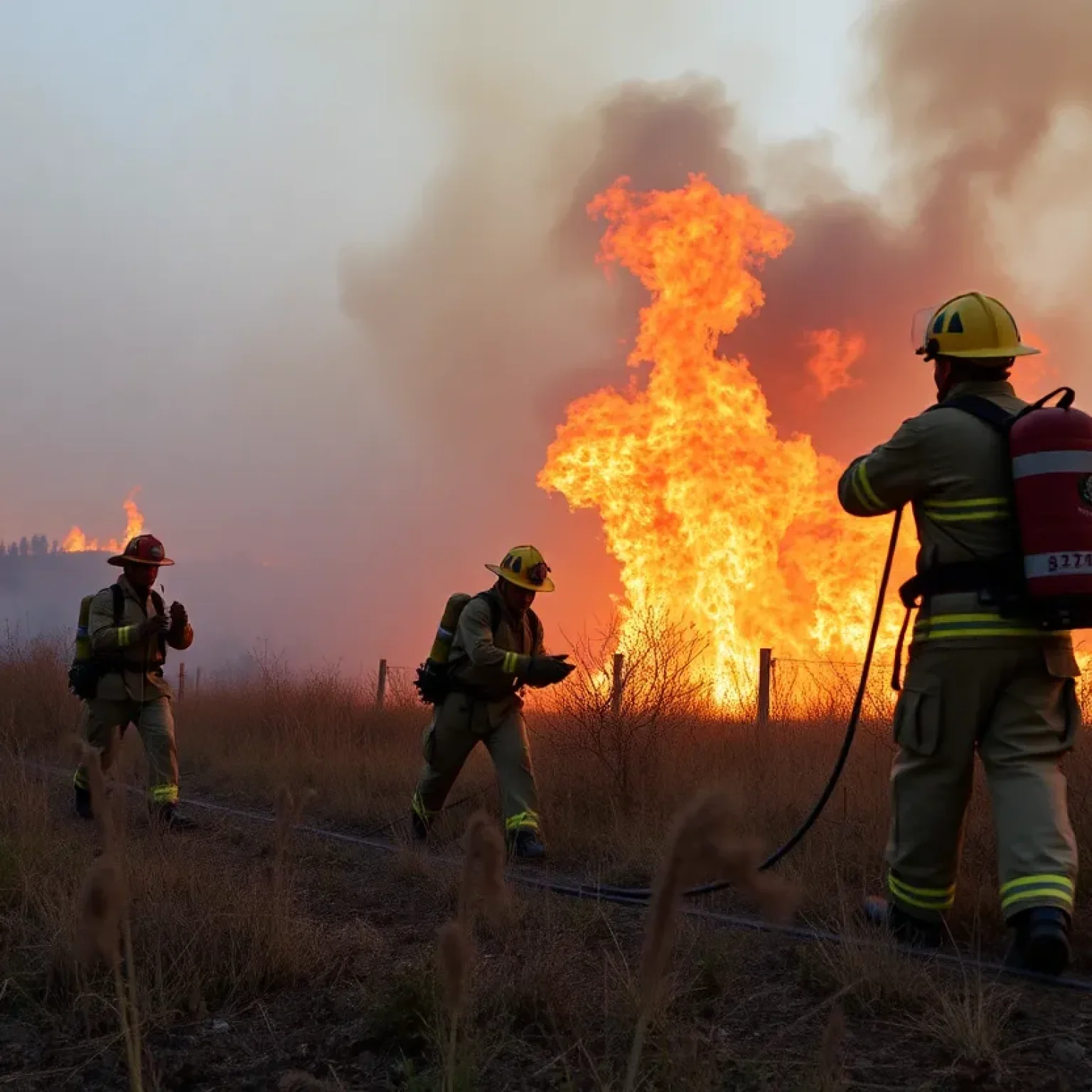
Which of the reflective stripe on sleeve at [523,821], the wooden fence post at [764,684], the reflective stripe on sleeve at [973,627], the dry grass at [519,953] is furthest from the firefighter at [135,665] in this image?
the wooden fence post at [764,684]

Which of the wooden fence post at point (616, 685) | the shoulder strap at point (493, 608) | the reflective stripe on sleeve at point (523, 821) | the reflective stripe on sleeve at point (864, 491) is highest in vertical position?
the reflective stripe on sleeve at point (864, 491)

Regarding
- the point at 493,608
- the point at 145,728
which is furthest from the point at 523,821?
the point at 145,728

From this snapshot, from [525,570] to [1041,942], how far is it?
3.83 m

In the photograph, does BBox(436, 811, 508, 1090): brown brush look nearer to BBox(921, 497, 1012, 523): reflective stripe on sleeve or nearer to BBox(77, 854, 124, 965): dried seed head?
BBox(77, 854, 124, 965): dried seed head

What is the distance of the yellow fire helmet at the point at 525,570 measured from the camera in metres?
6.32

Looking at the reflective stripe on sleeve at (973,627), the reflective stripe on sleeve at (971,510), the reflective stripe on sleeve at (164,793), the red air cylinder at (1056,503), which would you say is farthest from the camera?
the reflective stripe on sleeve at (164,793)

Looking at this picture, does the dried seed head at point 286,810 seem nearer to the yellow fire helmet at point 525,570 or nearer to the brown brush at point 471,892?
the brown brush at point 471,892

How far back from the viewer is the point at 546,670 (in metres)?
5.90

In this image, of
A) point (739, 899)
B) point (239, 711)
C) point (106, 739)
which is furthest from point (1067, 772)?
point (239, 711)

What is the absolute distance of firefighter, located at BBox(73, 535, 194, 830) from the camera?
271 inches

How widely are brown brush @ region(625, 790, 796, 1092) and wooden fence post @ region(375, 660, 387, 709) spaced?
11.1 meters

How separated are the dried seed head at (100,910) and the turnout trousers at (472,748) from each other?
481 cm

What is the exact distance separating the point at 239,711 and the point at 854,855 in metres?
9.61

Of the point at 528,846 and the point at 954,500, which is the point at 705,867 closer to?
the point at 954,500
